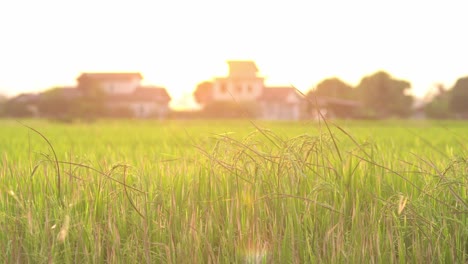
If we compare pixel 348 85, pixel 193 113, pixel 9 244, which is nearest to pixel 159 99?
pixel 193 113

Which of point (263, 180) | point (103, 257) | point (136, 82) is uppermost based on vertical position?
point (136, 82)

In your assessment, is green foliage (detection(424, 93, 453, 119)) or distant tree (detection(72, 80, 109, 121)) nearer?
distant tree (detection(72, 80, 109, 121))

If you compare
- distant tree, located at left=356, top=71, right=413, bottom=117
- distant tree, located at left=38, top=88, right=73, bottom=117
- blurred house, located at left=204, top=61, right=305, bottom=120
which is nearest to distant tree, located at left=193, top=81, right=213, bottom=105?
blurred house, located at left=204, top=61, right=305, bottom=120

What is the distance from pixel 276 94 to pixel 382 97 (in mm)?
9980

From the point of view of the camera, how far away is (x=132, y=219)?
2.51 meters

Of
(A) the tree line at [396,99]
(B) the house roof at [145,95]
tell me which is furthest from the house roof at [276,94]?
(B) the house roof at [145,95]

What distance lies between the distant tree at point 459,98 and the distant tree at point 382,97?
5122mm

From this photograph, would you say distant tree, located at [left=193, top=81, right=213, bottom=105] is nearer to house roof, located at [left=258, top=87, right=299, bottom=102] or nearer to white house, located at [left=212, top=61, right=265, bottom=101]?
white house, located at [left=212, top=61, right=265, bottom=101]

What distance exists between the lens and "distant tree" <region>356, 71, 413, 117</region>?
45.2 metres

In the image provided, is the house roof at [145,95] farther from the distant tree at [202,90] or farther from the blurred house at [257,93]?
the distant tree at [202,90]

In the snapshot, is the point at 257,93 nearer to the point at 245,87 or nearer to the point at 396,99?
the point at 245,87

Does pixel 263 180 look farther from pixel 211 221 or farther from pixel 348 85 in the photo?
A: pixel 348 85

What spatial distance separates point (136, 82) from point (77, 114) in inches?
621

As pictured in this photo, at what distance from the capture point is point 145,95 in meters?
47.9
